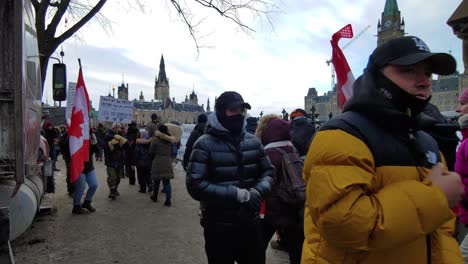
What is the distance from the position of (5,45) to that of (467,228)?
512 centimetres

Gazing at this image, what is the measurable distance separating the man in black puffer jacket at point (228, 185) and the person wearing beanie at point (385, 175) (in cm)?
161

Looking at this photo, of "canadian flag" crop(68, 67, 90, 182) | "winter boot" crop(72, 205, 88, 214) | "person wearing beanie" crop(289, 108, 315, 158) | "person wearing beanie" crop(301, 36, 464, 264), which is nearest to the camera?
"person wearing beanie" crop(301, 36, 464, 264)

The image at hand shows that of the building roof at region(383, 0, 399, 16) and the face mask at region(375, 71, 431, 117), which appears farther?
the building roof at region(383, 0, 399, 16)

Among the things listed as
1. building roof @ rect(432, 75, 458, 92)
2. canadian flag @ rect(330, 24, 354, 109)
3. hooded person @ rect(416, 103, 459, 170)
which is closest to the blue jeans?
canadian flag @ rect(330, 24, 354, 109)

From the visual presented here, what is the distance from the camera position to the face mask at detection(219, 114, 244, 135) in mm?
3561

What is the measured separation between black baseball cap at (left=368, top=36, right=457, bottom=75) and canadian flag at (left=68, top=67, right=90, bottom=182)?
682 centimetres

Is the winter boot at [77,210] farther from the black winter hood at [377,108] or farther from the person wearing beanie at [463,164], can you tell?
the black winter hood at [377,108]

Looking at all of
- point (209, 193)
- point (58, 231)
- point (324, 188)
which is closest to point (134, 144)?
point (58, 231)

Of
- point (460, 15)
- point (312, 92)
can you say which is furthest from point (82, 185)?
point (312, 92)

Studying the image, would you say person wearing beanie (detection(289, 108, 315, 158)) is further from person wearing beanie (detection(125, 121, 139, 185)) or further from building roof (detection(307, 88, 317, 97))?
building roof (detection(307, 88, 317, 97))

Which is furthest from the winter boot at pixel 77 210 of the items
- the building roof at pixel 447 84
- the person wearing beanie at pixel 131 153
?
the building roof at pixel 447 84

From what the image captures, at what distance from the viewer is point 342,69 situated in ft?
17.4

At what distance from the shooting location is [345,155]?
1.61 m

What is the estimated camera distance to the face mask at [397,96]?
1.71 metres
